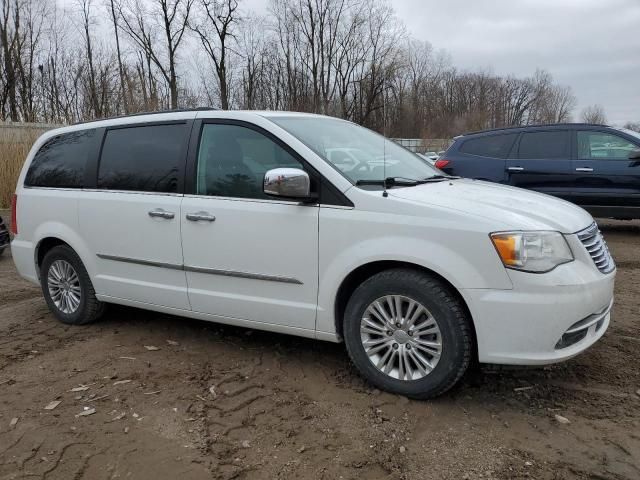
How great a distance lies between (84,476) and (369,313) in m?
1.75

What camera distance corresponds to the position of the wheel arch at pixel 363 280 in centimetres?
309

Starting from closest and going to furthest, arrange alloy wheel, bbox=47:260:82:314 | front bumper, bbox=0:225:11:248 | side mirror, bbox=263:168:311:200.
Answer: side mirror, bbox=263:168:311:200 < alloy wheel, bbox=47:260:82:314 < front bumper, bbox=0:225:11:248

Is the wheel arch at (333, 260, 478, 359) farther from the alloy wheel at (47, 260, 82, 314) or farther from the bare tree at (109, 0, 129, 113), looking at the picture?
the bare tree at (109, 0, 129, 113)

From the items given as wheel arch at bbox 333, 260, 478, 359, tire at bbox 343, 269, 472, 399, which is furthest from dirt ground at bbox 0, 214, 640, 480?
wheel arch at bbox 333, 260, 478, 359

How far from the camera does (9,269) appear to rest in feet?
25.2

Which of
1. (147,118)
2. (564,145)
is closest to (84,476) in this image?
(147,118)

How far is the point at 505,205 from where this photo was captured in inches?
129

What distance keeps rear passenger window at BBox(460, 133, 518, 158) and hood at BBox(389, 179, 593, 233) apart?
528 centimetres

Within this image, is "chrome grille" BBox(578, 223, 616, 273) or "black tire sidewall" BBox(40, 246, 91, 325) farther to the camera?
"black tire sidewall" BBox(40, 246, 91, 325)

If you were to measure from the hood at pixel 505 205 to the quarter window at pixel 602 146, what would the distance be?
5.33 m

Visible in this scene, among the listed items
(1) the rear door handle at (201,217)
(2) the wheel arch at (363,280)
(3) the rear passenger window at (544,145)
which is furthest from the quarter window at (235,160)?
(3) the rear passenger window at (544,145)

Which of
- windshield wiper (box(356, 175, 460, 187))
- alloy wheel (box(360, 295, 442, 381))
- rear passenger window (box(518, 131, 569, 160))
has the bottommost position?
alloy wheel (box(360, 295, 442, 381))

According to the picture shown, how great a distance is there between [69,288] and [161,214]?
1539 mm

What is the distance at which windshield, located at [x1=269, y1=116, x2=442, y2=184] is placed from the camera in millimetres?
3645
